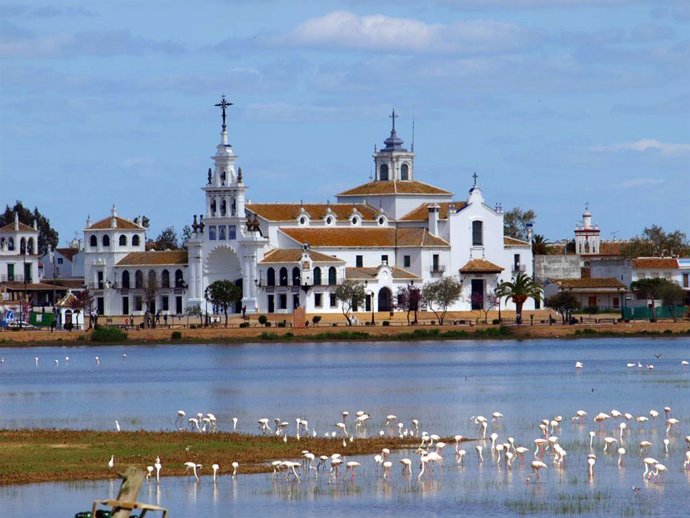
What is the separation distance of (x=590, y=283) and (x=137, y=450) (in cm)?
10547

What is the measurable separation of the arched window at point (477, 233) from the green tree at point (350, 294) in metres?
14.9

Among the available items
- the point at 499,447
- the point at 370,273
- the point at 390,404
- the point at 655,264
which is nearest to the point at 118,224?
the point at 370,273

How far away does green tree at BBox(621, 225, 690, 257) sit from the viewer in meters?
168

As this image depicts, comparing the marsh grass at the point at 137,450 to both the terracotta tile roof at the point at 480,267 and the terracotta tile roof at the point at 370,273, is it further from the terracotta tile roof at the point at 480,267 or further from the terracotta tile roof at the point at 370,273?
the terracotta tile roof at the point at 480,267

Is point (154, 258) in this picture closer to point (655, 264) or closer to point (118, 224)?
point (118, 224)

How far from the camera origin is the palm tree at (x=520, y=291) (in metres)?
125

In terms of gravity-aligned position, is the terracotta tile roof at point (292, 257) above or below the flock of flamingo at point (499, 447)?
above

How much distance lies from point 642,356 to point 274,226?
55903 millimetres

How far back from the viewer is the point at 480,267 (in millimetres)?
135875

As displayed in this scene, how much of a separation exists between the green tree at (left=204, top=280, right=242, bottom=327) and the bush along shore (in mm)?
14028

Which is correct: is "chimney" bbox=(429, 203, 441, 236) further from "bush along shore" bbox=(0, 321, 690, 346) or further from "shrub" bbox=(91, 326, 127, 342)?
"shrub" bbox=(91, 326, 127, 342)

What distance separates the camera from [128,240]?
142125 mm

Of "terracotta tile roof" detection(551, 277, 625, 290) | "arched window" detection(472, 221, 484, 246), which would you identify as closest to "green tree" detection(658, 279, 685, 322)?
"terracotta tile roof" detection(551, 277, 625, 290)

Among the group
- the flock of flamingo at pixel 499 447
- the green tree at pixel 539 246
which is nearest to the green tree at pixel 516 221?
the green tree at pixel 539 246
